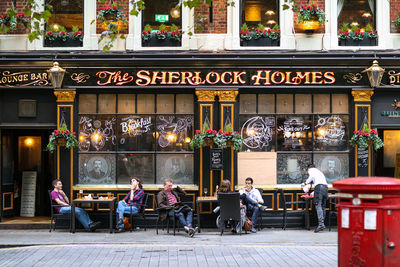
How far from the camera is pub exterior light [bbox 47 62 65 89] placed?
14.9 meters

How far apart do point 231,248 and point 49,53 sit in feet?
23.5

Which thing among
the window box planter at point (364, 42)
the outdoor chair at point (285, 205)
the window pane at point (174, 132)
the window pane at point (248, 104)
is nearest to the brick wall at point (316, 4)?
the window box planter at point (364, 42)

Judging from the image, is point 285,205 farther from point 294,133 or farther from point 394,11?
point 394,11

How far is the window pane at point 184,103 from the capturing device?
15656 mm

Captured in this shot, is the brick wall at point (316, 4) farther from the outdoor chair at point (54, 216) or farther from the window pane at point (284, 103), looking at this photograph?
the outdoor chair at point (54, 216)

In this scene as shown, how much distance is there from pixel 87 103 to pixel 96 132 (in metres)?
0.80

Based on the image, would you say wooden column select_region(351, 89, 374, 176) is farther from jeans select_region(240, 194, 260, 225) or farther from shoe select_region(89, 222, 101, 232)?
shoe select_region(89, 222, 101, 232)

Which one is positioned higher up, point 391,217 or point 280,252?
point 391,217

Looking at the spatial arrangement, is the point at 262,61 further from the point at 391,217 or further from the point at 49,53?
the point at 391,217

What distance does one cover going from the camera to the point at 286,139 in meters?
15.6

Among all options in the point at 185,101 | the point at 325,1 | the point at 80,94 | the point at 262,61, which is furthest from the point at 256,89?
the point at 80,94

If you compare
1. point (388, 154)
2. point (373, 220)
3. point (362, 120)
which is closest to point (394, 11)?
point (362, 120)

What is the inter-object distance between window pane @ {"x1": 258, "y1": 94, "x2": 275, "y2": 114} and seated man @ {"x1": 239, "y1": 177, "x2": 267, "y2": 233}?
202 cm

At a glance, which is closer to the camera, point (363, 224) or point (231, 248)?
point (363, 224)
